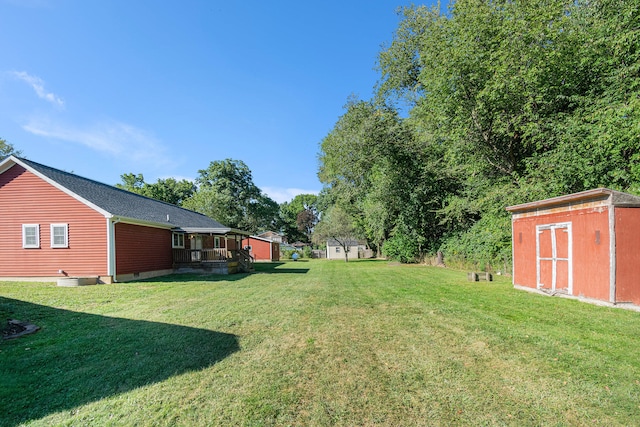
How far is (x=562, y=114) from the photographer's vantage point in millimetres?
12344

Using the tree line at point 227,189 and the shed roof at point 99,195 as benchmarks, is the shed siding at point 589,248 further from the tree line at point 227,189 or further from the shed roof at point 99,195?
the tree line at point 227,189

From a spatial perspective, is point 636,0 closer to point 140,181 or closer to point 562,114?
point 562,114

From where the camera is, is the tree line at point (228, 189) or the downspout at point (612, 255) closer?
the downspout at point (612, 255)

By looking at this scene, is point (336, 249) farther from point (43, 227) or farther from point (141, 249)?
point (43, 227)

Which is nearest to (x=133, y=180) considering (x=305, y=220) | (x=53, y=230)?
(x=305, y=220)

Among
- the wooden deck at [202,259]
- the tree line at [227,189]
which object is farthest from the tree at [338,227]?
the wooden deck at [202,259]

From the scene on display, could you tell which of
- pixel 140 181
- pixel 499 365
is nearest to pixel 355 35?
pixel 499 365

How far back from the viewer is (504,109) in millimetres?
13594

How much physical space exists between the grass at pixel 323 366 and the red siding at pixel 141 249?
5706 mm

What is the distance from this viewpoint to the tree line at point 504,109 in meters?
10.8

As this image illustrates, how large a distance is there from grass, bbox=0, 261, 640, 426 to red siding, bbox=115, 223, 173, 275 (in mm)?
5706

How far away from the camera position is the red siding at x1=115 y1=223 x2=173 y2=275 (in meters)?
12.9

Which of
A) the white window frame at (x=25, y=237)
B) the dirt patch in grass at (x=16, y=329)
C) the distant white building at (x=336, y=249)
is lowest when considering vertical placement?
the distant white building at (x=336, y=249)

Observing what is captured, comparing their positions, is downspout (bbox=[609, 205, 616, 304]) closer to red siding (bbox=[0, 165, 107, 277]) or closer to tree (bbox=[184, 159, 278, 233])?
red siding (bbox=[0, 165, 107, 277])
